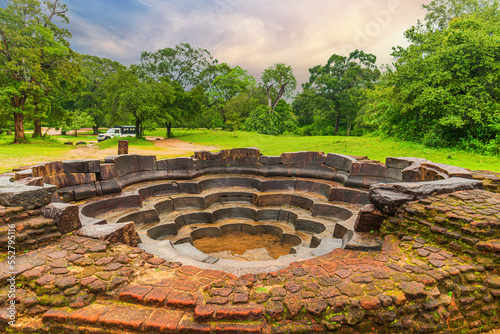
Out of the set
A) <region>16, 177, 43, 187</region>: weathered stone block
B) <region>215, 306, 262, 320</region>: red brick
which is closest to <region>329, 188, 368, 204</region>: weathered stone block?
<region>215, 306, 262, 320</region>: red brick

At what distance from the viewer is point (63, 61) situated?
18062 millimetres

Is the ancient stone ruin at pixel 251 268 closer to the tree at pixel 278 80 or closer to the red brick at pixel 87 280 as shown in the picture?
the red brick at pixel 87 280

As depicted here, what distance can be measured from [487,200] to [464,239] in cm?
137

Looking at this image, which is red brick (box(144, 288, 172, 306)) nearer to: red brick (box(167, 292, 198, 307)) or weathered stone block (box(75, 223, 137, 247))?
red brick (box(167, 292, 198, 307))

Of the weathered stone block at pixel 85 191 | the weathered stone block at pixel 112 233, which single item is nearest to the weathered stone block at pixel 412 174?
the weathered stone block at pixel 112 233

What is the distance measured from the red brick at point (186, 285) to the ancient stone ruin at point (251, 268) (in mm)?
19

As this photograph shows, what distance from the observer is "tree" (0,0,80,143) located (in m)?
16.3

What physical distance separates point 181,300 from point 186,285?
306 mm

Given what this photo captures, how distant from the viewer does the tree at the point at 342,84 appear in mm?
32875

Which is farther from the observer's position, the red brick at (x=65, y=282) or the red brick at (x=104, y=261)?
the red brick at (x=104, y=261)

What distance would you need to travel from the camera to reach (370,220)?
15.9 feet

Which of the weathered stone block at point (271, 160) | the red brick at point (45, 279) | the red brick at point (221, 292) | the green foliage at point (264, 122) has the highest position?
the green foliage at point (264, 122)

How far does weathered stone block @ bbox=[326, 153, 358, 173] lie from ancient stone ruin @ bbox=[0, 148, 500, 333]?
1.59m

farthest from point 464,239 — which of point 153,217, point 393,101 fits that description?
point 393,101
